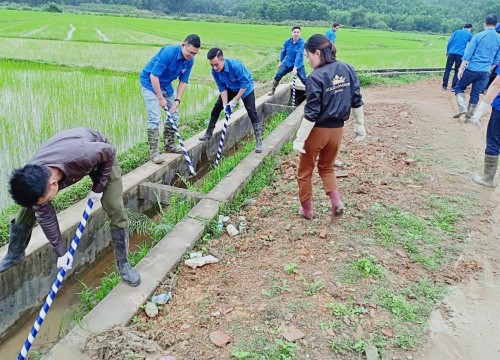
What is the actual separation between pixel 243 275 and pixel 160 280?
0.63 metres

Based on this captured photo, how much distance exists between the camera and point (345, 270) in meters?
3.24

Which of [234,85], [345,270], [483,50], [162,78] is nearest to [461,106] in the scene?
[483,50]

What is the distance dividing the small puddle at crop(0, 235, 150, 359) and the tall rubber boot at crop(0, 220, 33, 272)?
0.62m

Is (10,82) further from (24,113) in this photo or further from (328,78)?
(328,78)

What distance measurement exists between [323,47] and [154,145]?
8.75ft

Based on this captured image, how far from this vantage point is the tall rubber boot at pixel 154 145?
522 cm

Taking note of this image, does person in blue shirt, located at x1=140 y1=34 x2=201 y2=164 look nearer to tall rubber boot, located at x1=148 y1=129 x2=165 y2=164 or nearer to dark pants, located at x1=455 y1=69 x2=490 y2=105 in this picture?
tall rubber boot, located at x1=148 y1=129 x2=165 y2=164

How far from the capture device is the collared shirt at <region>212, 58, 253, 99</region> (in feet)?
18.0

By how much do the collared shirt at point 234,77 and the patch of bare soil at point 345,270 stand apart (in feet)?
4.16

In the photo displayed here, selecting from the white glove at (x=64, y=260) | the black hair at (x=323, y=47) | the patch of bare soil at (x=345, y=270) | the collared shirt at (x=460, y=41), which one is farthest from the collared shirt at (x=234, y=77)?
the collared shirt at (x=460, y=41)

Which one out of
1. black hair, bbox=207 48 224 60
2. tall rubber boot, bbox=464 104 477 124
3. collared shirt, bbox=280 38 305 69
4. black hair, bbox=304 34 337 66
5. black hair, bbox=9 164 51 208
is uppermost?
black hair, bbox=304 34 337 66

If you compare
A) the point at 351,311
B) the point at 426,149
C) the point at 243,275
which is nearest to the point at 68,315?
the point at 243,275

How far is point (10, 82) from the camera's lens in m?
8.42

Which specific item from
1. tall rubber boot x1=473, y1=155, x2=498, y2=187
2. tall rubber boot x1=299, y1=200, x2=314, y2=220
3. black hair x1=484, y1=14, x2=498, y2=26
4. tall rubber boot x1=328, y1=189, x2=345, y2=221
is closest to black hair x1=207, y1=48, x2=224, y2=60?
tall rubber boot x1=299, y1=200, x2=314, y2=220
